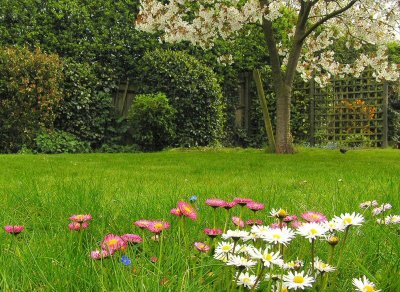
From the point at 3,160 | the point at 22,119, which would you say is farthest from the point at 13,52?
the point at 3,160

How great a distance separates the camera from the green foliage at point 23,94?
8906mm

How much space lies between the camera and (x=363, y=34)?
9164mm

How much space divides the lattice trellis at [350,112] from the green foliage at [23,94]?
6.98 metres

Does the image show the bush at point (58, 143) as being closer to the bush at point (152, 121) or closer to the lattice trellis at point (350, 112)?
the bush at point (152, 121)

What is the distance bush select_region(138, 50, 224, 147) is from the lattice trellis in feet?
11.9

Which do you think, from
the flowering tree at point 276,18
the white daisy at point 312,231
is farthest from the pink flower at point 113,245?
the flowering tree at point 276,18

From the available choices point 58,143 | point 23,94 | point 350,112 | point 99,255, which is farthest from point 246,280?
point 350,112

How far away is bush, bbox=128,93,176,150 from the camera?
9750 mm

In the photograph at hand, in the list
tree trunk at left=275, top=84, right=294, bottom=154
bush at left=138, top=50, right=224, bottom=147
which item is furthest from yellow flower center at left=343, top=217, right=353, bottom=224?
Result: bush at left=138, top=50, right=224, bottom=147

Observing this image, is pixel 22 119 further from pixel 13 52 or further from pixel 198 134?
pixel 198 134

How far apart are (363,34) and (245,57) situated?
3.86 meters

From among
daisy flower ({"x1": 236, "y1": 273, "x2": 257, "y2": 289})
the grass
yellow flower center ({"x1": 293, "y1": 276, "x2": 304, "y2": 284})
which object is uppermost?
yellow flower center ({"x1": 293, "y1": 276, "x2": 304, "y2": 284})

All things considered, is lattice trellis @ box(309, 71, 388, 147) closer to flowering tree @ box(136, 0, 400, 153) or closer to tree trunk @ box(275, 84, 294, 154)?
flowering tree @ box(136, 0, 400, 153)

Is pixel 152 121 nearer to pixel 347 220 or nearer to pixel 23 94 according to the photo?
pixel 23 94
